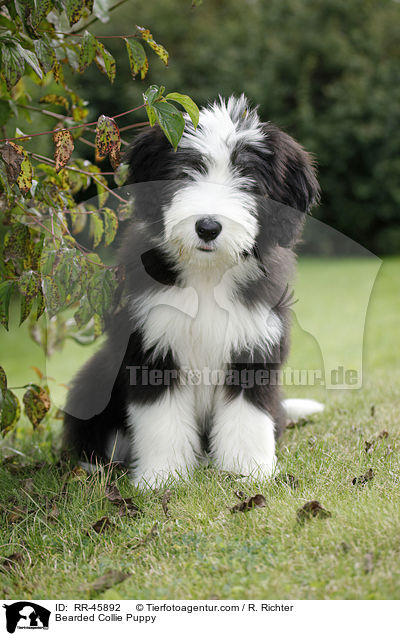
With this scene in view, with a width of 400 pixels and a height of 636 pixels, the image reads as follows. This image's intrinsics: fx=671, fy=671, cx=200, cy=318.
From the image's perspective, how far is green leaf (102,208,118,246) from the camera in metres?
2.83

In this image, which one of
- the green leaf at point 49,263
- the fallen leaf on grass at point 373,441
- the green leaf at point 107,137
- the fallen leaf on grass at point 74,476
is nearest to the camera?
the green leaf at point 107,137

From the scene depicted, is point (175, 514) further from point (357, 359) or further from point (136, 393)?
point (357, 359)

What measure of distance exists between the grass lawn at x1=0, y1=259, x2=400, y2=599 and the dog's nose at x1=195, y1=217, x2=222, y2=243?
77cm

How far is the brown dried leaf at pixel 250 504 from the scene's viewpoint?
236 cm

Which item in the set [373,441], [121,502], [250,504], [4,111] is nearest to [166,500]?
[121,502]

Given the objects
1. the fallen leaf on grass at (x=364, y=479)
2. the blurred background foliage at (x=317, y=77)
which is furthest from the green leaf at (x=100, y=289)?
the blurred background foliage at (x=317, y=77)

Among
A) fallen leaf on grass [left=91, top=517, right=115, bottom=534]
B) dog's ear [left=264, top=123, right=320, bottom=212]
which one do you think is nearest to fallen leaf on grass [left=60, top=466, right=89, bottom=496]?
fallen leaf on grass [left=91, top=517, right=115, bottom=534]

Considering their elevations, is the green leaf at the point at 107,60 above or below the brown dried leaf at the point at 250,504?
above

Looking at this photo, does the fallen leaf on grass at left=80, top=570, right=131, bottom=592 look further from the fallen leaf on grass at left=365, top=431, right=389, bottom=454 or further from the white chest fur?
the fallen leaf on grass at left=365, top=431, right=389, bottom=454

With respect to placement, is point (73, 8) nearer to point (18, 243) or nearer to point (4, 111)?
point (4, 111)

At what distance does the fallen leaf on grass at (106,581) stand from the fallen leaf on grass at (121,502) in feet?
1.30

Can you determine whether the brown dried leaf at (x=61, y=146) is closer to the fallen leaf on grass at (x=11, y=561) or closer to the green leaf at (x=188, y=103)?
the green leaf at (x=188, y=103)

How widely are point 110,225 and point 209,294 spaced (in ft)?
1.78

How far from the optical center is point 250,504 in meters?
2.40
